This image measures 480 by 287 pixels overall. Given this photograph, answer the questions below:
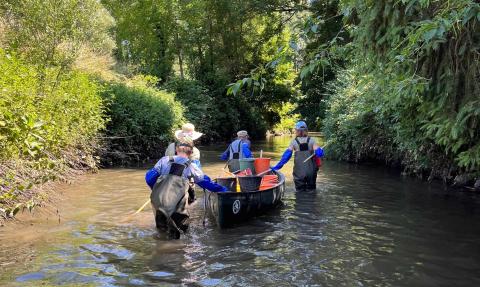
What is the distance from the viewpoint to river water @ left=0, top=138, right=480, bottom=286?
5855 millimetres

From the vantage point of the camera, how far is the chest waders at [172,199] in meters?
7.17

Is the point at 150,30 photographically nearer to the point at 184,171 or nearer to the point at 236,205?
the point at 236,205

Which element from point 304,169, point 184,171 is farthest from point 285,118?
point 184,171

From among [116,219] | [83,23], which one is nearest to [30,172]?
[116,219]

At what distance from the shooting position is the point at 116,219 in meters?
9.04

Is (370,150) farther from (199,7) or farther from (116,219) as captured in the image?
(199,7)

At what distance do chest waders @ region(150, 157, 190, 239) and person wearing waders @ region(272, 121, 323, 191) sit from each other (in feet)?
14.0

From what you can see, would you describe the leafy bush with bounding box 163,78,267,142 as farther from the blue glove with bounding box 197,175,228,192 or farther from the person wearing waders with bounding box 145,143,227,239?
the person wearing waders with bounding box 145,143,227,239

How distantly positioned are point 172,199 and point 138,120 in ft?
37.4

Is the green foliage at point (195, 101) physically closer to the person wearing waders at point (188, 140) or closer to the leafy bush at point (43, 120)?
the leafy bush at point (43, 120)

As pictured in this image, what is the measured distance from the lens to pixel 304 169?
38.3 feet

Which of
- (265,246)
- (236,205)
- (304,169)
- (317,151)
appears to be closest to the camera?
(265,246)

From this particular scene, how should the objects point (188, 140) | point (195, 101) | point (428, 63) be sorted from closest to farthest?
point (428, 63), point (188, 140), point (195, 101)

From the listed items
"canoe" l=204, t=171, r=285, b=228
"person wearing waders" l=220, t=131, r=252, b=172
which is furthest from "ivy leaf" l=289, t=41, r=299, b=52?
"person wearing waders" l=220, t=131, r=252, b=172
